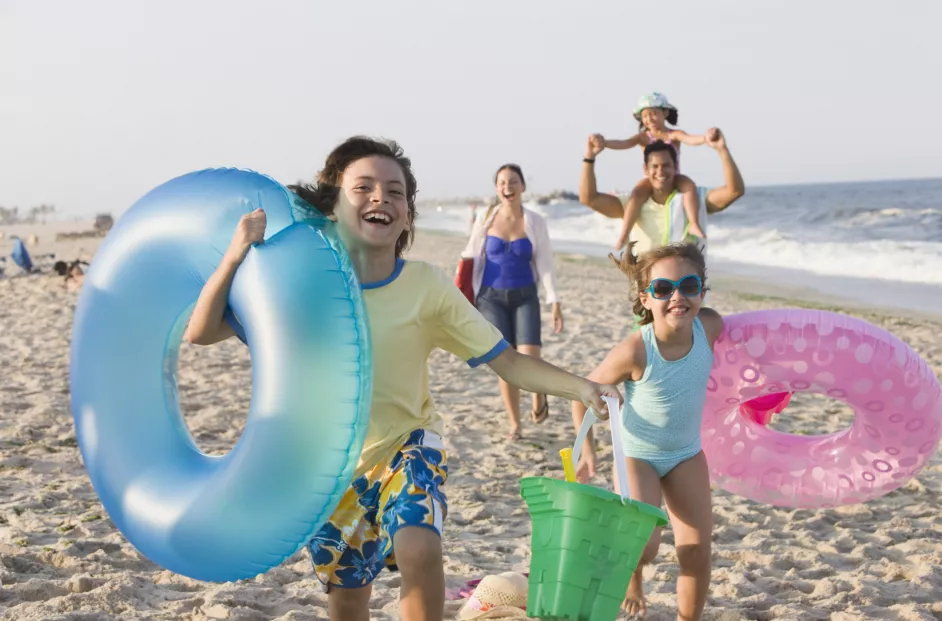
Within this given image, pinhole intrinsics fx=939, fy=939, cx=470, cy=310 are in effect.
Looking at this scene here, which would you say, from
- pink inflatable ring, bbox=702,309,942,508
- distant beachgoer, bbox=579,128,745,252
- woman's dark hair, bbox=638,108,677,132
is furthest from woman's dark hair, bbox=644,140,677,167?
pink inflatable ring, bbox=702,309,942,508

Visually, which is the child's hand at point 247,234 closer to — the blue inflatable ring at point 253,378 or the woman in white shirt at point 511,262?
the blue inflatable ring at point 253,378

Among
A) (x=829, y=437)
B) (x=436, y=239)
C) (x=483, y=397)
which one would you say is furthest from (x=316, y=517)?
(x=436, y=239)

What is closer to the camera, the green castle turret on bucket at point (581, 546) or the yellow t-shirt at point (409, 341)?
the green castle turret on bucket at point (581, 546)

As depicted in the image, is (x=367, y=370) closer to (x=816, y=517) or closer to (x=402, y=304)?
(x=402, y=304)

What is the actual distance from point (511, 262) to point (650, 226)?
3.87 ft

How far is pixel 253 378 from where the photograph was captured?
2.34 meters

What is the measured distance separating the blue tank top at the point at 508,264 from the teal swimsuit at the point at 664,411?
2.63 meters

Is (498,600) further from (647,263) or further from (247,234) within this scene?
(247,234)

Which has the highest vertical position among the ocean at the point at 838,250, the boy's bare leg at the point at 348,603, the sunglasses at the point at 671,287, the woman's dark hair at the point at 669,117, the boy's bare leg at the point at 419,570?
the woman's dark hair at the point at 669,117

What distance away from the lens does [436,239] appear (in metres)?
30.8

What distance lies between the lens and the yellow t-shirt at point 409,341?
2.52 metres

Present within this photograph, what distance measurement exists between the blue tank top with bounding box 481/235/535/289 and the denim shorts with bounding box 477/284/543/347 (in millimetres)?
42

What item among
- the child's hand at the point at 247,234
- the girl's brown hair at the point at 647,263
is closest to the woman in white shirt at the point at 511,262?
the girl's brown hair at the point at 647,263

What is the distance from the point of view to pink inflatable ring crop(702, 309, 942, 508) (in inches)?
134
